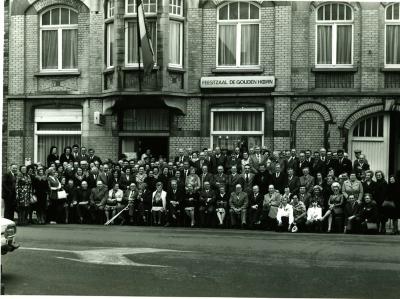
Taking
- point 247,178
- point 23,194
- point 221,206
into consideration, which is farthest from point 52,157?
point 247,178

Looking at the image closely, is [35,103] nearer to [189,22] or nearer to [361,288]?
[189,22]

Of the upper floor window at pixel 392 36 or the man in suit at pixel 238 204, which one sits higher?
the upper floor window at pixel 392 36

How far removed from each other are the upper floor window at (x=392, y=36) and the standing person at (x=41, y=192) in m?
10.2

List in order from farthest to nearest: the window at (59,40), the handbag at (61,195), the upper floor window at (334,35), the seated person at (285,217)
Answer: the window at (59,40), the upper floor window at (334,35), the handbag at (61,195), the seated person at (285,217)

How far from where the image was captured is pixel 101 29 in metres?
22.1

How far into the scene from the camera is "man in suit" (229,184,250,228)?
1717cm

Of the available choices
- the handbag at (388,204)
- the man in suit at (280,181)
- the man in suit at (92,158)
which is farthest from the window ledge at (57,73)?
the handbag at (388,204)

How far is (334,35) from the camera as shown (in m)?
20.7

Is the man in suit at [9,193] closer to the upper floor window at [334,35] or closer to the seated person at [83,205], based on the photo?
the seated person at [83,205]

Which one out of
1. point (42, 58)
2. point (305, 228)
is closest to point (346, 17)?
point (305, 228)

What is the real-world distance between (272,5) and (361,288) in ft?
43.7

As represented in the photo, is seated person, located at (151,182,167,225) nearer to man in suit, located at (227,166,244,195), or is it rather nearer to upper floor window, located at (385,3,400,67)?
man in suit, located at (227,166,244,195)

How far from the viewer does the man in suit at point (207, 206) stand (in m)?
17.5

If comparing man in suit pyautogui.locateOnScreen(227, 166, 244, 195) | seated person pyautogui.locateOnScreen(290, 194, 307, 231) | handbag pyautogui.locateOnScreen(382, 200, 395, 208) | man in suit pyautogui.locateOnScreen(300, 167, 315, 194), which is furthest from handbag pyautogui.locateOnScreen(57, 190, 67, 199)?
handbag pyautogui.locateOnScreen(382, 200, 395, 208)
